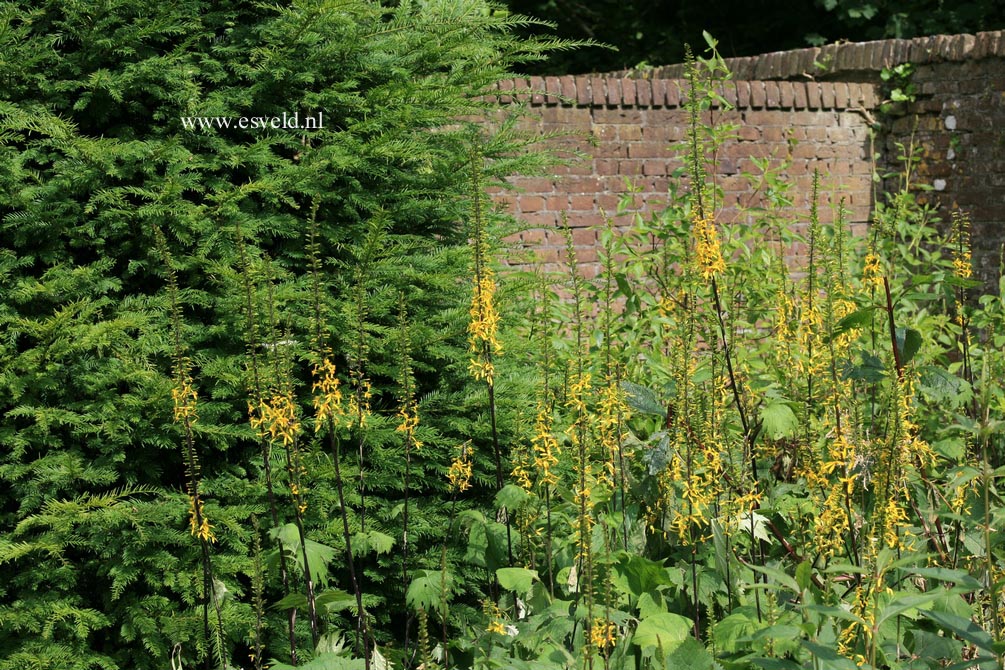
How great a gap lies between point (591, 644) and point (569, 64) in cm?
1218

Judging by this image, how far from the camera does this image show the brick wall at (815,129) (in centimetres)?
690

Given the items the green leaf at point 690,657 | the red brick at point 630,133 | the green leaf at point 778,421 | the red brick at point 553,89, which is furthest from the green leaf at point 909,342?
the red brick at point 630,133

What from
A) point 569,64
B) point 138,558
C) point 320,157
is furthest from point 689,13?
point 138,558

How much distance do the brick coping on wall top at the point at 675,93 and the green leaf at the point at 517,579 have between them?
13.4 ft

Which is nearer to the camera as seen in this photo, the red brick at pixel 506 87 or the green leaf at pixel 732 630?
the green leaf at pixel 732 630

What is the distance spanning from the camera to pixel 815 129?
8016 mm

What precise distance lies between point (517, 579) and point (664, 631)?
1.33ft

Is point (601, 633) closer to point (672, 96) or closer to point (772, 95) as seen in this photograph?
point (672, 96)

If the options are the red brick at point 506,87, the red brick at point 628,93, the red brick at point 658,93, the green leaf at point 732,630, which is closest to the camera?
the green leaf at point 732,630

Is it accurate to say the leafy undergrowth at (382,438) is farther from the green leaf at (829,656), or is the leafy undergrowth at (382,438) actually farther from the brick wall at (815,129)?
the brick wall at (815,129)

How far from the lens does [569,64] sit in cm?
1366

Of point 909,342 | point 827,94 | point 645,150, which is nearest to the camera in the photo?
point 909,342

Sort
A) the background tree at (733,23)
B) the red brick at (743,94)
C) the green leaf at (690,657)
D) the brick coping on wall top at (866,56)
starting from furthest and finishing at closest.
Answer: the background tree at (733,23) < the brick coping on wall top at (866,56) < the red brick at (743,94) < the green leaf at (690,657)

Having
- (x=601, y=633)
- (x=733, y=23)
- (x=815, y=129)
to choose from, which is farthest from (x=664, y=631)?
(x=733, y=23)
